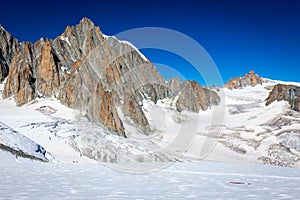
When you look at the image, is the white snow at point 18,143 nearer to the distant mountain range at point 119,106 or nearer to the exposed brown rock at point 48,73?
the distant mountain range at point 119,106

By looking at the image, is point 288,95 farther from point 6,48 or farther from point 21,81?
point 6,48

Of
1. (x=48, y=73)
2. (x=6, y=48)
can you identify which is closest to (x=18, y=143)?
(x=48, y=73)

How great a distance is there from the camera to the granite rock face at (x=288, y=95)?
102m

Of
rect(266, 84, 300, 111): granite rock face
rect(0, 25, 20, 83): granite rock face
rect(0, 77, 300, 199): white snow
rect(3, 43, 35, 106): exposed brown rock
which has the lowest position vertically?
rect(0, 77, 300, 199): white snow

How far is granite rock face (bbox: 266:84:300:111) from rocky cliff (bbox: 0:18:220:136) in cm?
3814

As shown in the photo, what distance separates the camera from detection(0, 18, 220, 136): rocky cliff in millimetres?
60875

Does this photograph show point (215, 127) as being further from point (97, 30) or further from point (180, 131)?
point (97, 30)

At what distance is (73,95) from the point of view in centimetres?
6347

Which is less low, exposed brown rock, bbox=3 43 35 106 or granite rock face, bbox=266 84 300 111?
granite rock face, bbox=266 84 300 111

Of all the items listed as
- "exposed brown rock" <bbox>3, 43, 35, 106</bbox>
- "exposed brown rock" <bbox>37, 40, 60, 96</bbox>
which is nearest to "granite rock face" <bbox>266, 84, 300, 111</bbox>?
"exposed brown rock" <bbox>37, 40, 60, 96</bbox>

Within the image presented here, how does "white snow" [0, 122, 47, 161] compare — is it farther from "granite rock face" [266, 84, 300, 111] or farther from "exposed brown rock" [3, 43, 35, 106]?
"granite rock face" [266, 84, 300, 111]

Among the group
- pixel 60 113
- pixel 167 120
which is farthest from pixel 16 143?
pixel 167 120

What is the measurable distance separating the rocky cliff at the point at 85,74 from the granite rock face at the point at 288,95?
125 ft

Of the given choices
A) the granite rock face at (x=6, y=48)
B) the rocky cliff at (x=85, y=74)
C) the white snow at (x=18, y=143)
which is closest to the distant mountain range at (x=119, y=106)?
the rocky cliff at (x=85, y=74)
